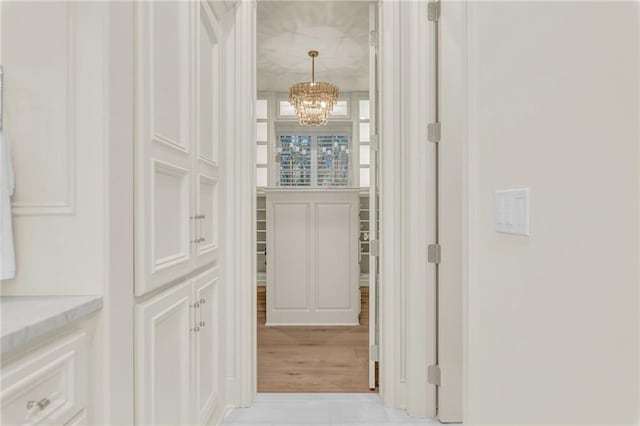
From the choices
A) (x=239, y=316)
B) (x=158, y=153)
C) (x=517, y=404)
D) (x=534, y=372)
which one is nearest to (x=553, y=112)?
(x=534, y=372)

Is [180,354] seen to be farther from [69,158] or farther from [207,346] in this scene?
[69,158]

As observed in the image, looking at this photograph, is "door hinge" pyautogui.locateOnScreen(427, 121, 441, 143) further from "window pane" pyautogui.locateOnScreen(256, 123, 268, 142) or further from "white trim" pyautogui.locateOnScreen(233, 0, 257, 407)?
"window pane" pyautogui.locateOnScreen(256, 123, 268, 142)

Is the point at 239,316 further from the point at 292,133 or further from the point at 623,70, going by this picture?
the point at 292,133

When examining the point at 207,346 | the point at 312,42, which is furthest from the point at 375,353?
the point at 312,42

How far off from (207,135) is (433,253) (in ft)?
4.13

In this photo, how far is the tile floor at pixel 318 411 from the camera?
6.70 ft

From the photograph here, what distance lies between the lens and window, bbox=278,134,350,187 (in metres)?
6.20

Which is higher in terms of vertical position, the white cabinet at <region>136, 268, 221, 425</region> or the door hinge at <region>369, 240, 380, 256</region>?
the door hinge at <region>369, 240, 380, 256</region>

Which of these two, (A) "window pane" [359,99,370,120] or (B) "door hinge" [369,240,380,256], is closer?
(B) "door hinge" [369,240,380,256]

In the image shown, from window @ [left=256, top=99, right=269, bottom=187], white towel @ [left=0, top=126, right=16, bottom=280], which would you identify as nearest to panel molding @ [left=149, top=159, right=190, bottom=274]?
white towel @ [left=0, top=126, right=16, bottom=280]

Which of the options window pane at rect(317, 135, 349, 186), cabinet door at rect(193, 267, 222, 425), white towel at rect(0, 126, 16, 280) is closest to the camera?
white towel at rect(0, 126, 16, 280)

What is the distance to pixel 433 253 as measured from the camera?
2031 mm

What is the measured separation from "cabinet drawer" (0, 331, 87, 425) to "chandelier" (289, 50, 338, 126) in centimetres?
403

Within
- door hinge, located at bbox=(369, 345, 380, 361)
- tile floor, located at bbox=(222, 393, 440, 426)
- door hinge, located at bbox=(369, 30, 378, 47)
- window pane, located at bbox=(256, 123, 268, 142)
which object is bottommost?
tile floor, located at bbox=(222, 393, 440, 426)
